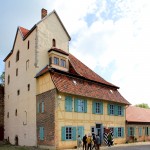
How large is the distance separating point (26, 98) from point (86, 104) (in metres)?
7.30

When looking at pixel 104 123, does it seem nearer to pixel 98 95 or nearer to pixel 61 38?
pixel 98 95

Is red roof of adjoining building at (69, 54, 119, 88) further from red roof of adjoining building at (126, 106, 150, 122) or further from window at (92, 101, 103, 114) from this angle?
red roof of adjoining building at (126, 106, 150, 122)

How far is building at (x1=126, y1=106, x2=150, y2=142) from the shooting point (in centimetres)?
3609

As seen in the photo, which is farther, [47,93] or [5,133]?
[5,133]

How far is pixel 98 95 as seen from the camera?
3114 centimetres

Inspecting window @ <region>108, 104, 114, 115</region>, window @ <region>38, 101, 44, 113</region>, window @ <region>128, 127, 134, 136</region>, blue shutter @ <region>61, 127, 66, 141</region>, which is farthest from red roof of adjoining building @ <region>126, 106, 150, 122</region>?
window @ <region>38, 101, 44, 113</region>

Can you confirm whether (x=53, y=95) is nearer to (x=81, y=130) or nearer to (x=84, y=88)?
(x=84, y=88)

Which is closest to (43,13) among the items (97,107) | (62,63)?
(62,63)

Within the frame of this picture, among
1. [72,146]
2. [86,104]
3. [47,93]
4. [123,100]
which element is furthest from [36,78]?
[123,100]

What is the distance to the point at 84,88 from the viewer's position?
29.9 m

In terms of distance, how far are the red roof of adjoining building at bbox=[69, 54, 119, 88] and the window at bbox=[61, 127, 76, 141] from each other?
6822 millimetres

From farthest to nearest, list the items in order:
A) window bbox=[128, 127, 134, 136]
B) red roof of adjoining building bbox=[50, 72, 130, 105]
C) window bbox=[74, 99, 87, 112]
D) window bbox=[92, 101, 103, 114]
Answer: window bbox=[128, 127, 134, 136], window bbox=[92, 101, 103, 114], window bbox=[74, 99, 87, 112], red roof of adjoining building bbox=[50, 72, 130, 105]

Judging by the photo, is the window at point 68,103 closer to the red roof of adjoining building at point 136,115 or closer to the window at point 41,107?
the window at point 41,107

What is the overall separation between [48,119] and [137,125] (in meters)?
16.4
